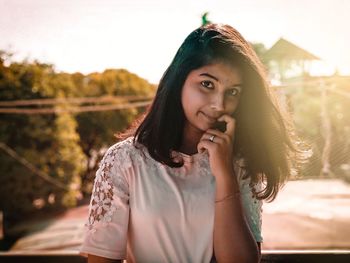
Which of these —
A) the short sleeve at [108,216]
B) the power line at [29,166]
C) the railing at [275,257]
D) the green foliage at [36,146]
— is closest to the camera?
the short sleeve at [108,216]

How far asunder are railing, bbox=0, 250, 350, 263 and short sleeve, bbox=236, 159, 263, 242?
22cm

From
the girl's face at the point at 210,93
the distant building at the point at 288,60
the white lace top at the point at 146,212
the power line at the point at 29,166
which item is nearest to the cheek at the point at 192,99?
the girl's face at the point at 210,93

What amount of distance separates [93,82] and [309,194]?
5.07m

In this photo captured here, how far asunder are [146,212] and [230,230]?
0.21 metres

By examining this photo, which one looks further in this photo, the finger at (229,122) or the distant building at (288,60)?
the distant building at (288,60)

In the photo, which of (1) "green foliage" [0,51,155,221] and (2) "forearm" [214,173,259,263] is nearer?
(2) "forearm" [214,173,259,263]

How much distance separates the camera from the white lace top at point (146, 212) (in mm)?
1059

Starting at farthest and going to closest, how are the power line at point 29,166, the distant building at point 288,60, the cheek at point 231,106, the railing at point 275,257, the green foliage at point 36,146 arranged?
the distant building at point 288,60 < the green foliage at point 36,146 < the power line at point 29,166 < the railing at point 275,257 < the cheek at point 231,106

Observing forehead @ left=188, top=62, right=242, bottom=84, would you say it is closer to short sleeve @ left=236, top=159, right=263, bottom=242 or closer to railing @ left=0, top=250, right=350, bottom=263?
short sleeve @ left=236, top=159, right=263, bottom=242

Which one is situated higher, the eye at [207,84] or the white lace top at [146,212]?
the eye at [207,84]

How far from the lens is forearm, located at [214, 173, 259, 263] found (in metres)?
1.07

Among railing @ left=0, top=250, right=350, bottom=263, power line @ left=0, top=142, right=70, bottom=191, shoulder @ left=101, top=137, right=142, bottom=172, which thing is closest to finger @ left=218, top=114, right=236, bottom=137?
shoulder @ left=101, top=137, right=142, bottom=172

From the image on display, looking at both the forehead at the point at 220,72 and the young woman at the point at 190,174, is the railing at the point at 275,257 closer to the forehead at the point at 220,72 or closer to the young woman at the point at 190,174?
the young woman at the point at 190,174

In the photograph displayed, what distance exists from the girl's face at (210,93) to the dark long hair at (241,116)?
2cm
